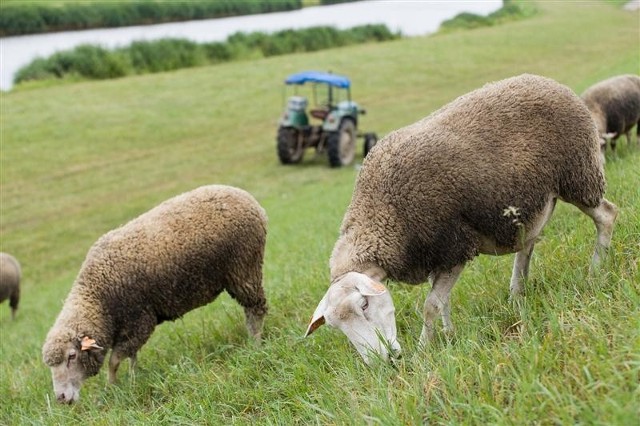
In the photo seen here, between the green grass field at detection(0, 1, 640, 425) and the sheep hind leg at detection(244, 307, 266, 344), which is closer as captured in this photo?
the green grass field at detection(0, 1, 640, 425)

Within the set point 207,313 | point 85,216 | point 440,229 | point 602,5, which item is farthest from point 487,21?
point 440,229

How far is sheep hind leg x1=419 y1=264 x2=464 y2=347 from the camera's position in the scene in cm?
367

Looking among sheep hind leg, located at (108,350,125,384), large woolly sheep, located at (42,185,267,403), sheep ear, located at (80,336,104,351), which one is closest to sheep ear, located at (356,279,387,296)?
large woolly sheep, located at (42,185,267,403)

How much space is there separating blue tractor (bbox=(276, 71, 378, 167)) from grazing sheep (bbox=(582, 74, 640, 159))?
27.3ft

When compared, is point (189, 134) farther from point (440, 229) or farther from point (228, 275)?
point (440, 229)

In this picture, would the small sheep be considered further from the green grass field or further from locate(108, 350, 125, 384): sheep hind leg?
locate(108, 350, 125, 384): sheep hind leg

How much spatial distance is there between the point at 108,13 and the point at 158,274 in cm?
3694

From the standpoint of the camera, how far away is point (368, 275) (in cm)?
368

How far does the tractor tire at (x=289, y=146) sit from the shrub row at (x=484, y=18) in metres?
19.9

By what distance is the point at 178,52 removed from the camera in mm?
31484

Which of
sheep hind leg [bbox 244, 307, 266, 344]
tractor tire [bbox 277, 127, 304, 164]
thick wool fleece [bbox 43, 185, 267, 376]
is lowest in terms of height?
tractor tire [bbox 277, 127, 304, 164]

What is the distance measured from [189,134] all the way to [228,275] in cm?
1692

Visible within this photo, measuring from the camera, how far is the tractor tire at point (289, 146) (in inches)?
671

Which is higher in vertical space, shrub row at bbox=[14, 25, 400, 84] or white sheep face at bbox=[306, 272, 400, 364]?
white sheep face at bbox=[306, 272, 400, 364]
